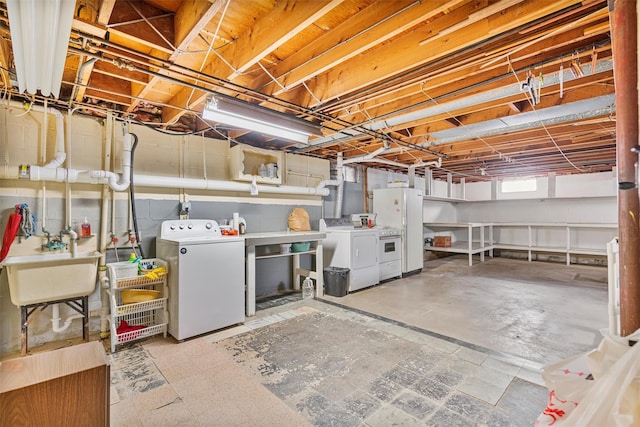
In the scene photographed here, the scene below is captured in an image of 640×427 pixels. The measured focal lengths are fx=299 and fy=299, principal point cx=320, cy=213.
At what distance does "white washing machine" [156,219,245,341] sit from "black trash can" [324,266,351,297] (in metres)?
1.52

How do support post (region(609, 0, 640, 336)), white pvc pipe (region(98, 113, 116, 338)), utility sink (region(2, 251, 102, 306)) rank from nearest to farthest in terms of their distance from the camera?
support post (region(609, 0, 640, 336)), utility sink (region(2, 251, 102, 306)), white pvc pipe (region(98, 113, 116, 338))

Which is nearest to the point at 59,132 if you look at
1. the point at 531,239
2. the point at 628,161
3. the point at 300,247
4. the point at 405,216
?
the point at 300,247

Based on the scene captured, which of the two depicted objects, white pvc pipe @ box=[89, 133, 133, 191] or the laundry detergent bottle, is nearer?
white pvc pipe @ box=[89, 133, 133, 191]

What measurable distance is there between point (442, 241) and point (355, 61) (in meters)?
5.84

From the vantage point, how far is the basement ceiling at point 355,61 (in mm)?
1795

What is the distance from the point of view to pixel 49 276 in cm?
247

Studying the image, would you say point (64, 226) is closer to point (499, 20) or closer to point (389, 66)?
point (389, 66)

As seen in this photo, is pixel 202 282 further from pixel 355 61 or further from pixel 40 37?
pixel 355 61

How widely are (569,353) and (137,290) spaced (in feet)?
12.9

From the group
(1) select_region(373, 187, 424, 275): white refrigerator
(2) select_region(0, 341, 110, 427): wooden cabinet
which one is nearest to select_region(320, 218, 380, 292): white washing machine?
(1) select_region(373, 187, 424, 275): white refrigerator

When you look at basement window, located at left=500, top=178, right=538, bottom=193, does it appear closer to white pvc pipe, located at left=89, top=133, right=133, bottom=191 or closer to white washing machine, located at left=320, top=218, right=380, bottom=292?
white washing machine, located at left=320, top=218, right=380, bottom=292

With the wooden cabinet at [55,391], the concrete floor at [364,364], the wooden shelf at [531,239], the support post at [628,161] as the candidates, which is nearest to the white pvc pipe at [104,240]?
the concrete floor at [364,364]

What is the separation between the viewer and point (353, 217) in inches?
218

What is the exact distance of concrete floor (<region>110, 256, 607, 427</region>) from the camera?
6.05ft
